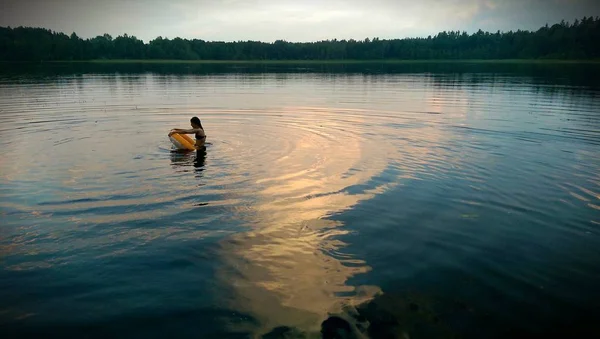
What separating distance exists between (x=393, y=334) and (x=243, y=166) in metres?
9.65

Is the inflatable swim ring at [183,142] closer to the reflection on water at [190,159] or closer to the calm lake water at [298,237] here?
the reflection on water at [190,159]

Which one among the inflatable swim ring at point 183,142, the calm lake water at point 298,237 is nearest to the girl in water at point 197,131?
the inflatable swim ring at point 183,142

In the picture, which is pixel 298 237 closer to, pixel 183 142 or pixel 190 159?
pixel 190 159

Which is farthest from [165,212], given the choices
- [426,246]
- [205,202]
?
[426,246]

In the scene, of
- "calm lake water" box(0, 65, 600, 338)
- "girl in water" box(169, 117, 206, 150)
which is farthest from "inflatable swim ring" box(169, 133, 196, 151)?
"calm lake water" box(0, 65, 600, 338)

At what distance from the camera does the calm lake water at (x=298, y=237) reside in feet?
20.7

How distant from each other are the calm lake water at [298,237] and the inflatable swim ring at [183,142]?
0.39m

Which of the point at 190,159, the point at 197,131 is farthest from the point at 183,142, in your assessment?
the point at 190,159

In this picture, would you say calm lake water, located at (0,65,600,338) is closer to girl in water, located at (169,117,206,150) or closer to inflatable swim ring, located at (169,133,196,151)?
inflatable swim ring, located at (169,133,196,151)

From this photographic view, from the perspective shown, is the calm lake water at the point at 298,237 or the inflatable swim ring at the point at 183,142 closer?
the calm lake water at the point at 298,237

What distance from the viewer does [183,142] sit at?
16672 mm

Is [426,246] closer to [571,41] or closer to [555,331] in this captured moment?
[555,331]

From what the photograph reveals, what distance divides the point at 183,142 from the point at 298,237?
9.47 metres

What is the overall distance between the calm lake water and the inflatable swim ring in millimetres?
395
